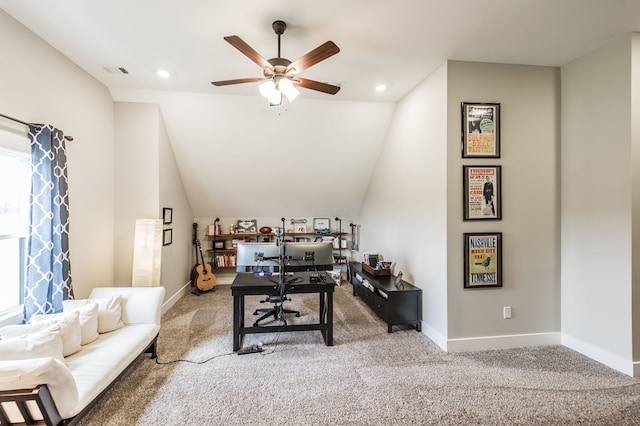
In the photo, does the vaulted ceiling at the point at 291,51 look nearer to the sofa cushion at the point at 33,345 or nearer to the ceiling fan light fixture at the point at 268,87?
the ceiling fan light fixture at the point at 268,87

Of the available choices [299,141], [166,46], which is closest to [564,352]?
[299,141]

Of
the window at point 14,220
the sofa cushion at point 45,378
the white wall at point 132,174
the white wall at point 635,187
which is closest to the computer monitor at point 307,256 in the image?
→ the sofa cushion at point 45,378

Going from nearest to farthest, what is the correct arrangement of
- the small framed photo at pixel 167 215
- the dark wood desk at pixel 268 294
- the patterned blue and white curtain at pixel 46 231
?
the patterned blue and white curtain at pixel 46 231 → the dark wood desk at pixel 268 294 → the small framed photo at pixel 167 215

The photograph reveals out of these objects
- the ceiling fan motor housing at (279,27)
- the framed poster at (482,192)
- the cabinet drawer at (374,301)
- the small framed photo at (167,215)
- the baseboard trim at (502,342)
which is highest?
the ceiling fan motor housing at (279,27)

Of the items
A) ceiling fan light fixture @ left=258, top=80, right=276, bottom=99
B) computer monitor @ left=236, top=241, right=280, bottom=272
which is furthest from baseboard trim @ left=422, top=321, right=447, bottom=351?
ceiling fan light fixture @ left=258, top=80, right=276, bottom=99

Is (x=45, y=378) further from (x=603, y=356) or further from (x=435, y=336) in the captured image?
(x=603, y=356)

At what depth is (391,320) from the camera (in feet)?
10.7

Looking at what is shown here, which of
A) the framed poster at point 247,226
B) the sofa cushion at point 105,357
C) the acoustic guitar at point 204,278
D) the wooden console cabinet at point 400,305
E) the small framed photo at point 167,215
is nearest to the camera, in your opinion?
the sofa cushion at point 105,357

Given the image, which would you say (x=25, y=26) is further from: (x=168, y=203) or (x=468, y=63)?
(x=468, y=63)

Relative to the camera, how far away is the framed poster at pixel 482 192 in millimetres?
2902

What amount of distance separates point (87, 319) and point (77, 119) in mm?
2136

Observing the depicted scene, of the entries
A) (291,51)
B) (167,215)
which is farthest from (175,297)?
(291,51)

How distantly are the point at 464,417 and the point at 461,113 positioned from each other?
8.71ft

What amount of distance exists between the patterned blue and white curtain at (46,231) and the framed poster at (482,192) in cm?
389
